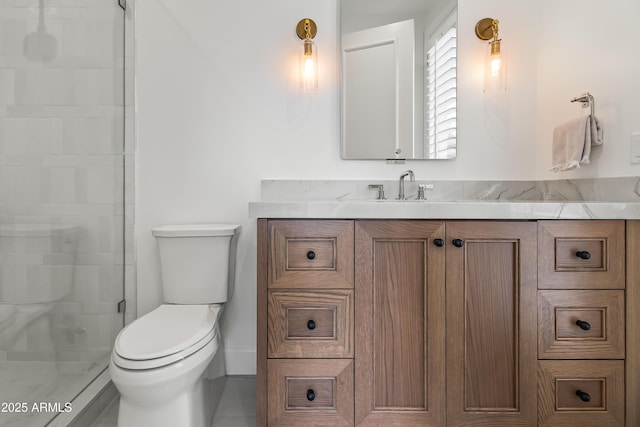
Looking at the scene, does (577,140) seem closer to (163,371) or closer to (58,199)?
(163,371)

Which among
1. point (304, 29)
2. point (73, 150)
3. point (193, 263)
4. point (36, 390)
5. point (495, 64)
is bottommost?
point (36, 390)

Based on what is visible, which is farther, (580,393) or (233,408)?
(233,408)

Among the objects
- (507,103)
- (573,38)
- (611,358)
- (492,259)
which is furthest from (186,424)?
(573,38)

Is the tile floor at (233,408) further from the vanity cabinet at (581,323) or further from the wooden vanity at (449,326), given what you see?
the vanity cabinet at (581,323)

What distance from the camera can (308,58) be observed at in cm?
194

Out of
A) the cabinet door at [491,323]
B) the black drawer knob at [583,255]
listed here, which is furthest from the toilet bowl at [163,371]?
the black drawer knob at [583,255]

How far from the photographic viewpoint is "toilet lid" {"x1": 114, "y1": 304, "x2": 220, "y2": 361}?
1238mm

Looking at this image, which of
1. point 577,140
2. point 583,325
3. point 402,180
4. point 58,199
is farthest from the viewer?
point 402,180

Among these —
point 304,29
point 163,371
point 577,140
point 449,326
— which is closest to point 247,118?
point 304,29

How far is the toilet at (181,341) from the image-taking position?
1223 millimetres

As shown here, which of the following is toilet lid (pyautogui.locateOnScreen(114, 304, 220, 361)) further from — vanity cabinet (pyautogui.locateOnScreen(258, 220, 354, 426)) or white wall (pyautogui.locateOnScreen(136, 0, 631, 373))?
white wall (pyautogui.locateOnScreen(136, 0, 631, 373))

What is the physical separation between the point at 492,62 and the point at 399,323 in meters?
1.49

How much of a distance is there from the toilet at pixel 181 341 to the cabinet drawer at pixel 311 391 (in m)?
0.28

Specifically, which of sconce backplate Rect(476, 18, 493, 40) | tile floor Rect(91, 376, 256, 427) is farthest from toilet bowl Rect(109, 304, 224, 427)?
sconce backplate Rect(476, 18, 493, 40)
